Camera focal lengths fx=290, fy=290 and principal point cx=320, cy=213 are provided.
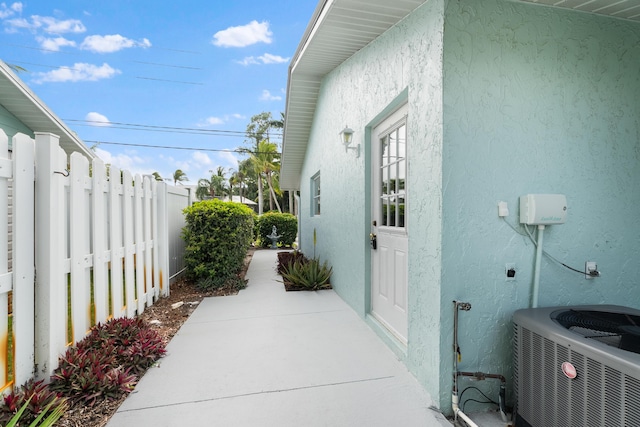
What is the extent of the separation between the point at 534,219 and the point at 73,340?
4169 millimetres

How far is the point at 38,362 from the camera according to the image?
235cm

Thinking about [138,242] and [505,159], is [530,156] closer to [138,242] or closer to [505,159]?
[505,159]

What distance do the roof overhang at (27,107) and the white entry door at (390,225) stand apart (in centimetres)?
640

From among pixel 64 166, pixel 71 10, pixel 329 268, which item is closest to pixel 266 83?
pixel 71 10

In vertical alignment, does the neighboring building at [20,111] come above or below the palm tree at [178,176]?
below

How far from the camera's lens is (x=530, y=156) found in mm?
2373

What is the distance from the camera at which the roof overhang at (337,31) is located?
96.2 inches

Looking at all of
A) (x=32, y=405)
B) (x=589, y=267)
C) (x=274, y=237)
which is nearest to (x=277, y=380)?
(x=32, y=405)

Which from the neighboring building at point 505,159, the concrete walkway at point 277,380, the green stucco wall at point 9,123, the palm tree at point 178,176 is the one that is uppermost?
the palm tree at point 178,176

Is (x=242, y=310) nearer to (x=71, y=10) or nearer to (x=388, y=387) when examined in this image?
(x=388, y=387)

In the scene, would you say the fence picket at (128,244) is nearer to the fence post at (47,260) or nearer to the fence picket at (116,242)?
the fence picket at (116,242)

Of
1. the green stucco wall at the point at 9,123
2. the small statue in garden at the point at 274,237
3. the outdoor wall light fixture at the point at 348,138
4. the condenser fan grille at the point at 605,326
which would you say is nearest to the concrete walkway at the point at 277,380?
the condenser fan grille at the point at 605,326

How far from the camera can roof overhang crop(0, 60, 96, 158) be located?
517 cm

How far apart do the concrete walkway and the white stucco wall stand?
561 mm
